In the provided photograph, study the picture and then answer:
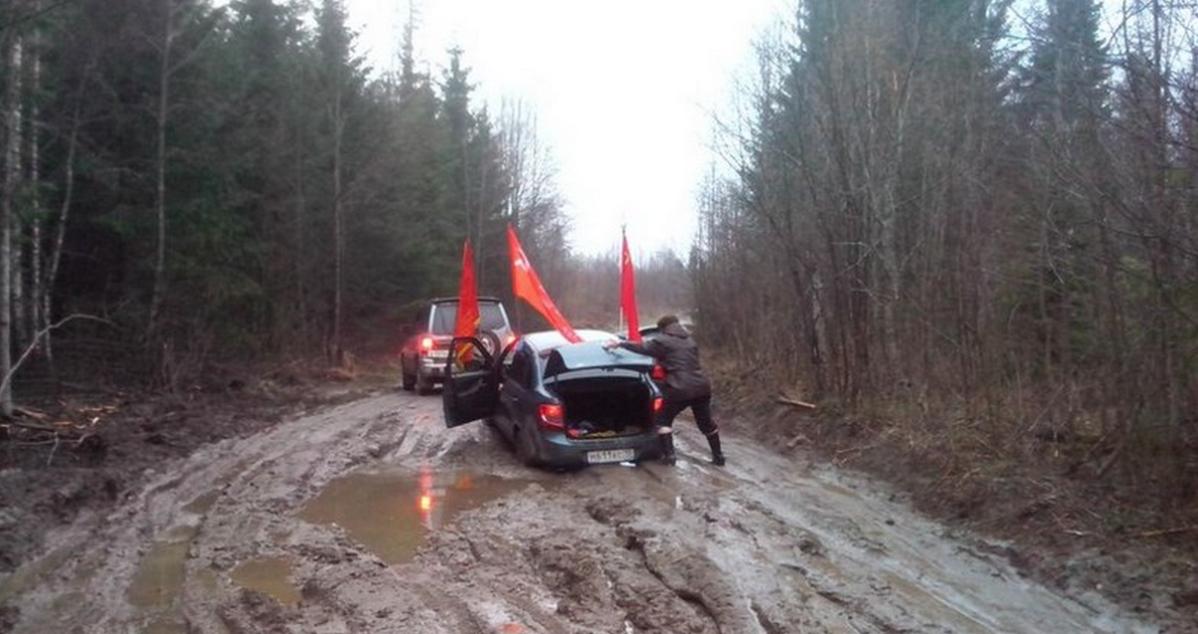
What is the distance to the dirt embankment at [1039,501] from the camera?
6.95 m

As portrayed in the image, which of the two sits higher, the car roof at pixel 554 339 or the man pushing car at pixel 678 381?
the car roof at pixel 554 339

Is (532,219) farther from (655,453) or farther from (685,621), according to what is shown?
(685,621)

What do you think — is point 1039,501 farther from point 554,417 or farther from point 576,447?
point 554,417

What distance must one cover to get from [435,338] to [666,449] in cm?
1019

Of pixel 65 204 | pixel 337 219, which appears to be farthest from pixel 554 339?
pixel 337 219

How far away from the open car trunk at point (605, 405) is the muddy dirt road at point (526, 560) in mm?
562

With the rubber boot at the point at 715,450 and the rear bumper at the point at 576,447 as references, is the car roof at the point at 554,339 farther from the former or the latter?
the rubber boot at the point at 715,450

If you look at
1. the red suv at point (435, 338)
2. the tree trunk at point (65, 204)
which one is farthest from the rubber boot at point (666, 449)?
the tree trunk at point (65, 204)

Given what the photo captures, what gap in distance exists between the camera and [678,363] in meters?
12.1

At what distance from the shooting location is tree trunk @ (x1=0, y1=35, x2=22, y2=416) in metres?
13.4

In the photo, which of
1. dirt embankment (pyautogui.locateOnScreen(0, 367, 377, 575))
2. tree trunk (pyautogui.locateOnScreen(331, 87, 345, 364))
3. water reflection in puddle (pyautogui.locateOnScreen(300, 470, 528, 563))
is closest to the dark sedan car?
water reflection in puddle (pyautogui.locateOnScreen(300, 470, 528, 563))

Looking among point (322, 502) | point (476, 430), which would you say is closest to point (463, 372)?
point (476, 430)

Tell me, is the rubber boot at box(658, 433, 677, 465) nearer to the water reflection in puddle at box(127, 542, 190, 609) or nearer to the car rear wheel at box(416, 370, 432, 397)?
the water reflection in puddle at box(127, 542, 190, 609)

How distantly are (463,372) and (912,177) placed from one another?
23.9 feet
